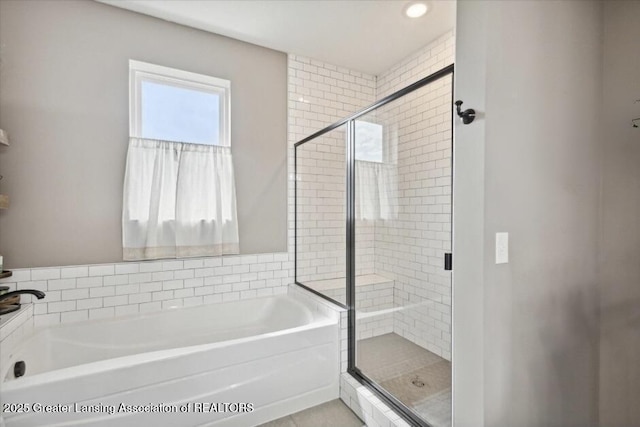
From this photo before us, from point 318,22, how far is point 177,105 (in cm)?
141

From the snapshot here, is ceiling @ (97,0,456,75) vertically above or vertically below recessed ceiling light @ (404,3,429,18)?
above

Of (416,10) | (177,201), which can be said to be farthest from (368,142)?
(177,201)

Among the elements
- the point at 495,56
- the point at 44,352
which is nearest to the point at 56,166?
the point at 44,352

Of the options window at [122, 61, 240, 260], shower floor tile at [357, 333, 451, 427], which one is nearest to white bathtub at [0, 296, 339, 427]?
shower floor tile at [357, 333, 451, 427]

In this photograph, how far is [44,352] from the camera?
1979mm

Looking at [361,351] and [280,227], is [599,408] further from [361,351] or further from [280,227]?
[280,227]

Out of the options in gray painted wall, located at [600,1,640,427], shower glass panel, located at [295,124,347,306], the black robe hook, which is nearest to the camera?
the black robe hook

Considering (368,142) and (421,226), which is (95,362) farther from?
(368,142)

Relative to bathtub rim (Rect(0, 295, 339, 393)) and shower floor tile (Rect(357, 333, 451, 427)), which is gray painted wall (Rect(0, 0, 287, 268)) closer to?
bathtub rim (Rect(0, 295, 339, 393))

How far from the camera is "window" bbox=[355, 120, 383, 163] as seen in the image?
228 centimetres

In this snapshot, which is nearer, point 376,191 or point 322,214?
point 376,191

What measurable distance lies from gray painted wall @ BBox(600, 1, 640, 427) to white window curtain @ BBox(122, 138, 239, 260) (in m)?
2.58

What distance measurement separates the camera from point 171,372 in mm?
1653

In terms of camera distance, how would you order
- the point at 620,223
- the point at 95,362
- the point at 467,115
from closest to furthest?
the point at 467,115, the point at 620,223, the point at 95,362
